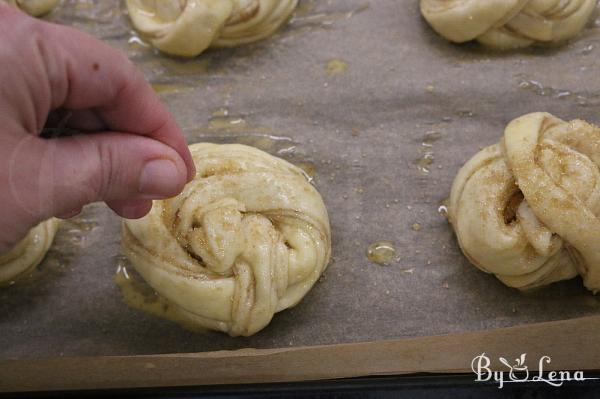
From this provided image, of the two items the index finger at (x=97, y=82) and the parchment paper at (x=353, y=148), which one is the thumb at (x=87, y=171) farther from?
the parchment paper at (x=353, y=148)

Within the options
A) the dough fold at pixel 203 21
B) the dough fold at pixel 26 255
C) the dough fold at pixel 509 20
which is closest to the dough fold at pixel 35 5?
the dough fold at pixel 203 21

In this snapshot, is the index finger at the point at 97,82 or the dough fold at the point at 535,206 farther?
the dough fold at the point at 535,206

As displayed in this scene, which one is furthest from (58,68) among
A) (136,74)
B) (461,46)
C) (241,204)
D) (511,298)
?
(461,46)

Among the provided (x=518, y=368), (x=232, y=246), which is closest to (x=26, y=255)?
(x=232, y=246)

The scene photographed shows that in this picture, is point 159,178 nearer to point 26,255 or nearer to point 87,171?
point 87,171

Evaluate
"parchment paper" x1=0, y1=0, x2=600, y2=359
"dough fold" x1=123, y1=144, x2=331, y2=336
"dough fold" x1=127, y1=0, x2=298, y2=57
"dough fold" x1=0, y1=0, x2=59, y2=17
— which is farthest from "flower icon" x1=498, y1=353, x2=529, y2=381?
"dough fold" x1=0, y1=0, x2=59, y2=17

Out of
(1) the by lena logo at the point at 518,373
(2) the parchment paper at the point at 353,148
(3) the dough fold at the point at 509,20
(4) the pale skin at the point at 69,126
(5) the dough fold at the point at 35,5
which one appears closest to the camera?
(4) the pale skin at the point at 69,126

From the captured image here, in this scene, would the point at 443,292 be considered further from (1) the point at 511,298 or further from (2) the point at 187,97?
(2) the point at 187,97
